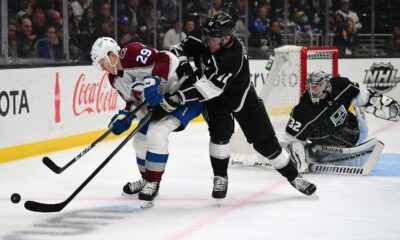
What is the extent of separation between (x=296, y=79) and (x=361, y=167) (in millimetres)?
924

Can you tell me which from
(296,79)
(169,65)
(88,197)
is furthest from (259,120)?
(296,79)

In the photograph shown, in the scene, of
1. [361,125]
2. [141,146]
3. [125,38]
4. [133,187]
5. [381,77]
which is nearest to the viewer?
[141,146]

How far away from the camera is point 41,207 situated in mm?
4238

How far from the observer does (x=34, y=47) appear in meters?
7.36

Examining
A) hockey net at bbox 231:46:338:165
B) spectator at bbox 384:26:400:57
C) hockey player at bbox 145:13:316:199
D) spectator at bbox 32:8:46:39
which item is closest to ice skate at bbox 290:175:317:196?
hockey player at bbox 145:13:316:199

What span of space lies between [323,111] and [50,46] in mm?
2840

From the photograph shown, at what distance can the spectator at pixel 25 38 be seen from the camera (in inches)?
283

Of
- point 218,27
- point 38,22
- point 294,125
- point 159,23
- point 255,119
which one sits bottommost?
point 294,125

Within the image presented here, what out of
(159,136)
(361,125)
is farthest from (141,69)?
(361,125)

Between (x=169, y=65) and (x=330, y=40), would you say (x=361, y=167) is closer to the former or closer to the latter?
(x=169, y=65)

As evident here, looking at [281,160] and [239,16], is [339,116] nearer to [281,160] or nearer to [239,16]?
[281,160]

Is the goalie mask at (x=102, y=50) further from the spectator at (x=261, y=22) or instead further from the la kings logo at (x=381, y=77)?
the la kings logo at (x=381, y=77)

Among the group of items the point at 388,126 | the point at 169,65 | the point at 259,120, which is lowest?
the point at 388,126

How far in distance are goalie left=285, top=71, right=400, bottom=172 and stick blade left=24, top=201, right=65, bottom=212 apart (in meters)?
2.03
